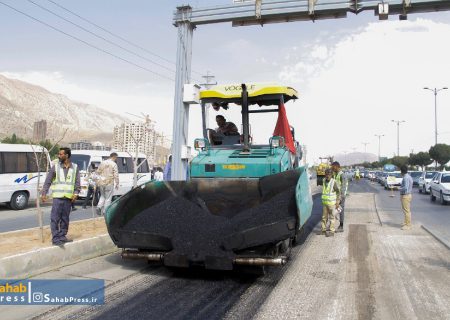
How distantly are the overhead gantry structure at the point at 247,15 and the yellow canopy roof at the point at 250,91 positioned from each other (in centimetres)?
477

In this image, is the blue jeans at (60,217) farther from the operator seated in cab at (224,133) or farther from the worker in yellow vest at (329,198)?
the worker in yellow vest at (329,198)

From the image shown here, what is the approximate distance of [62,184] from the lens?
6883 mm

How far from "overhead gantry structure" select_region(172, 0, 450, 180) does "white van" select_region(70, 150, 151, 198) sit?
541cm

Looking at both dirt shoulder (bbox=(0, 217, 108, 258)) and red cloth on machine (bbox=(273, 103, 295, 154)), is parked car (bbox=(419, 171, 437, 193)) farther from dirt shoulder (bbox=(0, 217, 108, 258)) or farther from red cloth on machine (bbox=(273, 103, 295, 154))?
dirt shoulder (bbox=(0, 217, 108, 258))

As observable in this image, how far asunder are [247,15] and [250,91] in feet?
17.5

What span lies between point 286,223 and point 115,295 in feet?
7.52

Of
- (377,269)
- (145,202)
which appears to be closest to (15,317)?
(145,202)

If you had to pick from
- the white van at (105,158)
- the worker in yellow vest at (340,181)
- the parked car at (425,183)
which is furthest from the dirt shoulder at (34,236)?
the parked car at (425,183)

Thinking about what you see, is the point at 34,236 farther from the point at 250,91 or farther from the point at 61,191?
the point at 250,91

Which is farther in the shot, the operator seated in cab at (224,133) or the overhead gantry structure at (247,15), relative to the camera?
the overhead gantry structure at (247,15)

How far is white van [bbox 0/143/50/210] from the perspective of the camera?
14.6 m

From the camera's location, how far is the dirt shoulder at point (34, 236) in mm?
6762

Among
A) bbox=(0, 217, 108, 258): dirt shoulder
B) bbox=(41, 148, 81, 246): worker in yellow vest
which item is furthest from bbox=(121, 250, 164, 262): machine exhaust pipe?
bbox=(0, 217, 108, 258): dirt shoulder

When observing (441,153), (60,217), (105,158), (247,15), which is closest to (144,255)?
(60,217)
